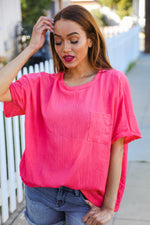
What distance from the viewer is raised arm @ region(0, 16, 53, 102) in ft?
5.93

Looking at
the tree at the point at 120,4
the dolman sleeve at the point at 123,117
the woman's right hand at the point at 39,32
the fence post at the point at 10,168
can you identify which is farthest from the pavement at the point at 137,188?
the tree at the point at 120,4

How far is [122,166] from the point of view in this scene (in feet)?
6.21

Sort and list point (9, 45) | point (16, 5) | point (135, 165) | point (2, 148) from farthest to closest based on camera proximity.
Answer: point (16, 5) → point (9, 45) → point (135, 165) → point (2, 148)

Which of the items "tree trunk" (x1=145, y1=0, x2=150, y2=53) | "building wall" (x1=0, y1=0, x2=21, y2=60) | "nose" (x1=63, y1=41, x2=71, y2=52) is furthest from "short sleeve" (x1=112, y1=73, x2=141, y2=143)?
"tree trunk" (x1=145, y1=0, x2=150, y2=53)

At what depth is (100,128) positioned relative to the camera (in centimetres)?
172

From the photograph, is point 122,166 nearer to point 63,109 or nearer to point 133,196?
point 63,109

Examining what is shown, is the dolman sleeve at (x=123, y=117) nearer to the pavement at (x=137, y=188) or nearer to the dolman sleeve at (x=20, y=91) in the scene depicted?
the dolman sleeve at (x=20, y=91)

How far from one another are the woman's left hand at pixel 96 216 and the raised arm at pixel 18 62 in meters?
0.65

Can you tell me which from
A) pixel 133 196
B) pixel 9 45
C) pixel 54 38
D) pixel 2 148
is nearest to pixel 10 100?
pixel 54 38

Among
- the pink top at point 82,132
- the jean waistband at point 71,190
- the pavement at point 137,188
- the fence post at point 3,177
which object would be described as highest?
the pink top at point 82,132

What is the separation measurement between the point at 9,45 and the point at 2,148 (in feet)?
25.8

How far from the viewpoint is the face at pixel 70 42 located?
1.76m

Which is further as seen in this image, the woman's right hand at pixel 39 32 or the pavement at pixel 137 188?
the pavement at pixel 137 188

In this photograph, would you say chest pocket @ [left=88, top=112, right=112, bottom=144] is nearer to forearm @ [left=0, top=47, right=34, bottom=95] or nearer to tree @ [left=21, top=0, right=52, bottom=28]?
forearm @ [left=0, top=47, right=34, bottom=95]
